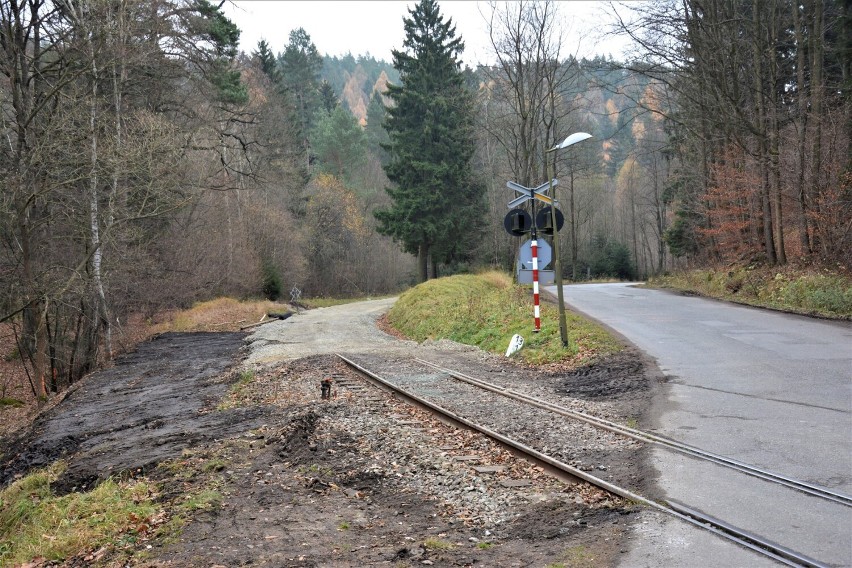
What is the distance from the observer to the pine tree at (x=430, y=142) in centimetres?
4519

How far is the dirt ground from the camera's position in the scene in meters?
5.28

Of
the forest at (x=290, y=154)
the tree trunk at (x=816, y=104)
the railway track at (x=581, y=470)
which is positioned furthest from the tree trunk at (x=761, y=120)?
the railway track at (x=581, y=470)

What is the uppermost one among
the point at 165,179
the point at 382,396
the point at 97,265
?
the point at 165,179

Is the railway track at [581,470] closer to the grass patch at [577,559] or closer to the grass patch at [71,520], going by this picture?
the grass patch at [577,559]

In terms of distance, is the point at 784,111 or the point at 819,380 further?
the point at 784,111

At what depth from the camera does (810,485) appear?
5.96 metres

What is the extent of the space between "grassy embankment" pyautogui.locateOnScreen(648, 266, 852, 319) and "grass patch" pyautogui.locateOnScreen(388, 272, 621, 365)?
606 cm

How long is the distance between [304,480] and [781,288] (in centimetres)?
1871

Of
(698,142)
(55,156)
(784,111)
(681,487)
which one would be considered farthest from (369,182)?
(681,487)

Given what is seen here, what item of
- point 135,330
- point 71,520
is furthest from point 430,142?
point 71,520

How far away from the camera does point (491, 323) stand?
67.1 feet

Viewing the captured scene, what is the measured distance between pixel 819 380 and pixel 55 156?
17168 millimetres

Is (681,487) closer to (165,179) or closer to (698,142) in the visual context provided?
(165,179)

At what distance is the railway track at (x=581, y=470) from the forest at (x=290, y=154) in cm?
728
